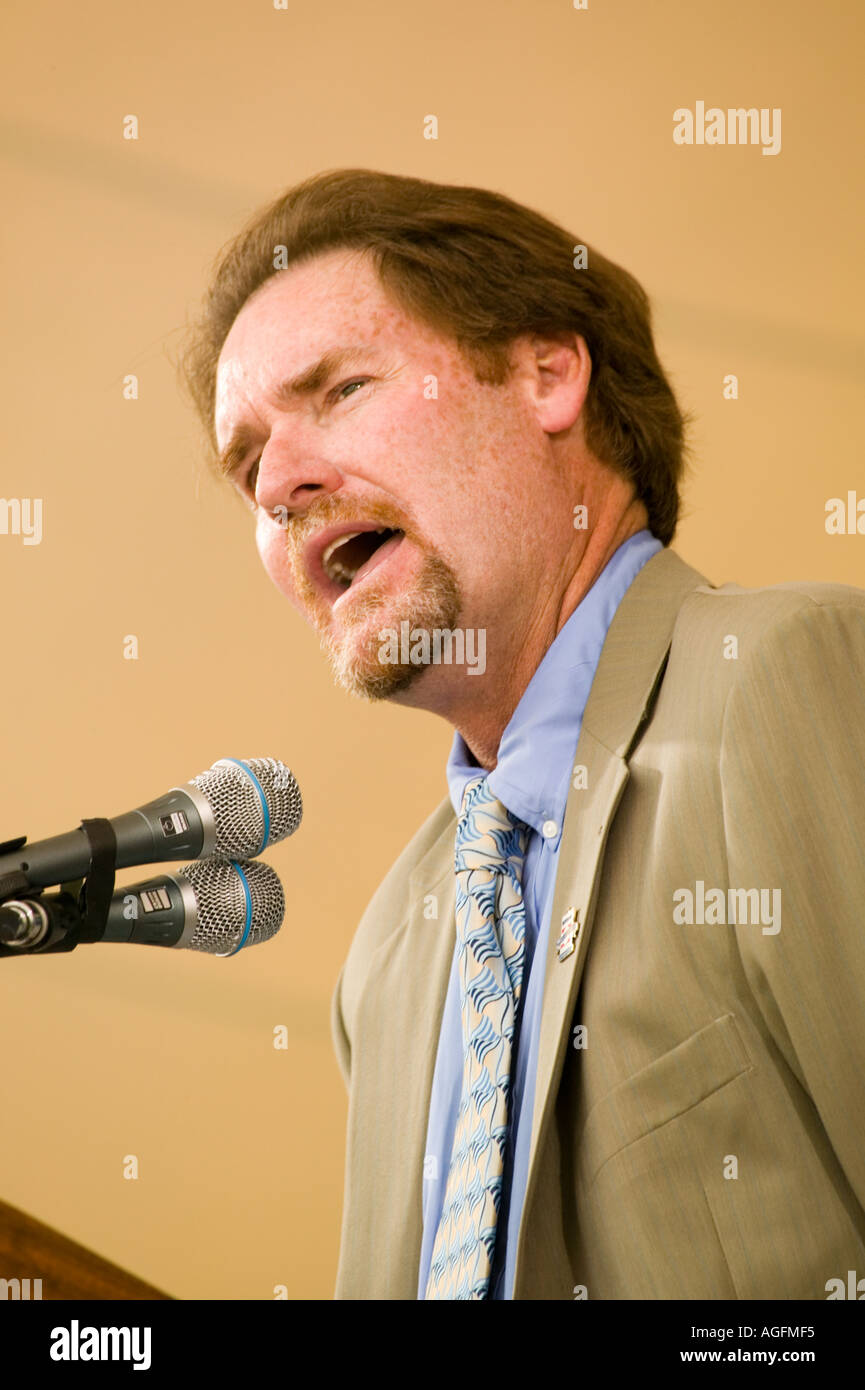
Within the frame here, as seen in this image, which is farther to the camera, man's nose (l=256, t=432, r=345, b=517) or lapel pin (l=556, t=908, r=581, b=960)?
man's nose (l=256, t=432, r=345, b=517)

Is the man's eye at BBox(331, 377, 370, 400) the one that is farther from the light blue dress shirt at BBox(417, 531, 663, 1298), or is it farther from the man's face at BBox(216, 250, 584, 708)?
the light blue dress shirt at BBox(417, 531, 663, 1298)

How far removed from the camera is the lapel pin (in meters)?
1.13

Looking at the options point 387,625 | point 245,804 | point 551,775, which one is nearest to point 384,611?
point 387,625

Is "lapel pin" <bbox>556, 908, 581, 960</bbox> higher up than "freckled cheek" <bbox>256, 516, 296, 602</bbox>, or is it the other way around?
"freckled cheek" <bbox>256, 516, 296, 602</bbox>

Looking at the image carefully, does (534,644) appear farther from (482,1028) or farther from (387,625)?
(482,1028)

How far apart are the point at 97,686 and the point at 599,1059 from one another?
198cm

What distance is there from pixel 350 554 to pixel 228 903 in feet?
1.80

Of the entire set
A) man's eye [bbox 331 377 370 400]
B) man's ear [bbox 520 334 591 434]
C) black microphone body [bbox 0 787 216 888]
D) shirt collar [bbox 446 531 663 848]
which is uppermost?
man's ear [bbox 520 334 591 434]

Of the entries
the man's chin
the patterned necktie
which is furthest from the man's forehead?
the patterned necktie

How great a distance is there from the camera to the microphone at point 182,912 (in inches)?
36.4

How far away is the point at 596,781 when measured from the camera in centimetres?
121

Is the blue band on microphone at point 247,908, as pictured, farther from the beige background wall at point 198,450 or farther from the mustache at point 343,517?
the beige background wall at point 198,450

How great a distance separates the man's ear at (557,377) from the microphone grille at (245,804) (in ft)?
2.01

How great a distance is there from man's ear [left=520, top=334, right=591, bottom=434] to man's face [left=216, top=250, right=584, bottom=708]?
0.02m
